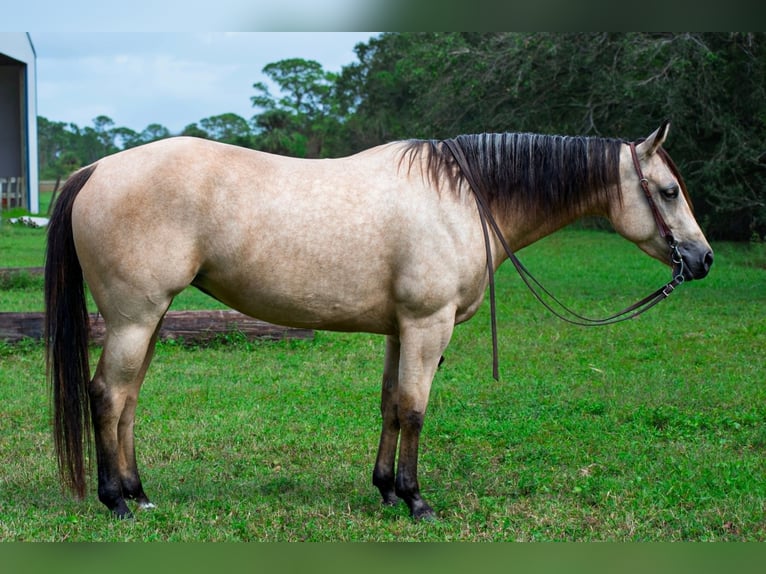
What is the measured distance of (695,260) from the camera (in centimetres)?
430

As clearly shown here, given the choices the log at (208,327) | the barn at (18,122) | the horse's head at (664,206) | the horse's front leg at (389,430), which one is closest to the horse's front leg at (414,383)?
the horse's front leg at (389,430)

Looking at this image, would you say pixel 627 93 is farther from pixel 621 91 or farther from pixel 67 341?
pixel 67 341

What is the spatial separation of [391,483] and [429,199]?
5.01 ft

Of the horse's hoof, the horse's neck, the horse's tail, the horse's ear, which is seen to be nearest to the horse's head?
the horse's ear

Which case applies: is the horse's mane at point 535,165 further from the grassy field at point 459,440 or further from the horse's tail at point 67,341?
the horse's tail at point 67,341

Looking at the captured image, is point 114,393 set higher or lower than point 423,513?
higher

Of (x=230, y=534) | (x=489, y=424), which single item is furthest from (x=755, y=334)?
(x=230, y=534)

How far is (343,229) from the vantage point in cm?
405

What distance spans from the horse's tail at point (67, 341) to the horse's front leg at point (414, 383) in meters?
1.58

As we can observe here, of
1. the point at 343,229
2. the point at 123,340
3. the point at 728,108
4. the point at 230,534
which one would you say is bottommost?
the point at 230,534

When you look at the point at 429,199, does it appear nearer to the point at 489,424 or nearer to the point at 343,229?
the point at 343,229

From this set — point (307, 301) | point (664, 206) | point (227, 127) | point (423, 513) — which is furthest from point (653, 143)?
point (227, 127)

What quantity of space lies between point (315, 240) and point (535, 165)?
1243mm

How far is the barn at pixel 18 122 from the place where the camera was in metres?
22.5
